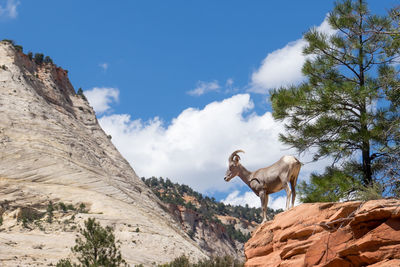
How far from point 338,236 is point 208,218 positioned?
73.1m

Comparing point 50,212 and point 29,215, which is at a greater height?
point 50,212

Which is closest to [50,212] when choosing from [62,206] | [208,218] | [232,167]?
[62,206]

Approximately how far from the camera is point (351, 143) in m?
13.0

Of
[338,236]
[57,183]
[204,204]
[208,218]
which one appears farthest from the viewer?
[204,204]

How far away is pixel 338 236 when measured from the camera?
8.69m

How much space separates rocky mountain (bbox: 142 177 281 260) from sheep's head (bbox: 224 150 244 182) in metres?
49.5

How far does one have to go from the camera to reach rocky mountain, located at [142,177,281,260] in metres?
75.7

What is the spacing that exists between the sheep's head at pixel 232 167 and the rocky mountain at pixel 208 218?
49460 mm

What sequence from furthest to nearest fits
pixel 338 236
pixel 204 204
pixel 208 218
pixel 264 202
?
1. pixel 204 204
2. pixel 208 218
3. pixel 264 202
4. pixel 338 236

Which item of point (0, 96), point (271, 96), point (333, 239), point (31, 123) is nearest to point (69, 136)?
point (31, 123)

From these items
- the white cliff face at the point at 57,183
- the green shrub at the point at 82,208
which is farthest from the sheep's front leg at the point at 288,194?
the green shrub at the point at 82,208

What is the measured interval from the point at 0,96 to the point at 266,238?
47543 millimetres

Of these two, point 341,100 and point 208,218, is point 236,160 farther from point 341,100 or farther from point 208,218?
point 208,218

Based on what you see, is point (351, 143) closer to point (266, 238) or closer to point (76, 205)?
point (266, 238)
